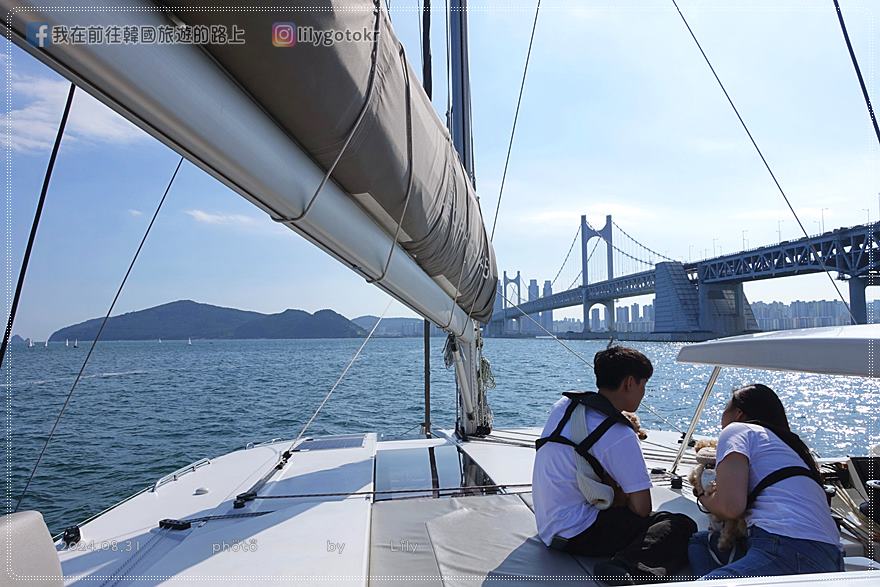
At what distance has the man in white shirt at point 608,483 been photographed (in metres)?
1.76

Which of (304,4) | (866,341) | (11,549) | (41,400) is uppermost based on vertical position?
(304,4)

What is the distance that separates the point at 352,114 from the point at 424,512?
66.6 inches

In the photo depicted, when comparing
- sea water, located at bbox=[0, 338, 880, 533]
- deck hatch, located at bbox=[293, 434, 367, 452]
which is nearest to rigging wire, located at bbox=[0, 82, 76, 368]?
sea water, located at bbox=[0, 338, 880, 533]

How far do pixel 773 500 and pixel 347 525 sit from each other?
52.8 inches

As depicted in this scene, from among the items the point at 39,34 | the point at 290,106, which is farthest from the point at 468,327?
the point at 39,34

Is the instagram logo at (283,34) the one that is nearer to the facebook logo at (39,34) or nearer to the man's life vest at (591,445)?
the facebook logo at (39,34)

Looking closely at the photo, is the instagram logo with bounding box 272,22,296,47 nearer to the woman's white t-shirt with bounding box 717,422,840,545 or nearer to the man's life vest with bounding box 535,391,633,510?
the man's life vest with bounding box 535,391,633,510

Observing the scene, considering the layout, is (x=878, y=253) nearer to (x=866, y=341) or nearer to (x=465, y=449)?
(x=465, y=449)

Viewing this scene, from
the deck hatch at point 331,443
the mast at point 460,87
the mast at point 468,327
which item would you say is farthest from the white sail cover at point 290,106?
the mast at point 460,87

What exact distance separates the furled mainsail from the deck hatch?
6.20 ft

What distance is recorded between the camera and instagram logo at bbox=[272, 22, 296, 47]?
1059 millimetres

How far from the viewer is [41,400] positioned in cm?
1847

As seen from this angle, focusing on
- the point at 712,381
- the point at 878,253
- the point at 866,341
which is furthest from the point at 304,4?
the point at 878,253

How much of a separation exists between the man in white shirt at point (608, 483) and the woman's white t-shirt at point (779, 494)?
286mm
